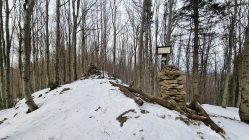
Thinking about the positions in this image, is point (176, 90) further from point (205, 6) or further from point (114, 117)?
point (205, 6)

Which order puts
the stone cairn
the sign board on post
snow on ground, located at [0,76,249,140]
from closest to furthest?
snow on ground, located at [0,76,249,140] → the stone cairn → the sign board on post

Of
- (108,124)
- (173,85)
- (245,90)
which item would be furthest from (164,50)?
(108,124)

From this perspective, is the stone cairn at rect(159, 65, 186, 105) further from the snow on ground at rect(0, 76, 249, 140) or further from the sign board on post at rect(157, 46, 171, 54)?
the snow on ground at rect(0, 76, 249, 140)

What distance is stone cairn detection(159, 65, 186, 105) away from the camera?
7.74 metres

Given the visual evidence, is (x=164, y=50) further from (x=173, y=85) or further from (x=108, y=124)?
Answer: (x=108, y=124)

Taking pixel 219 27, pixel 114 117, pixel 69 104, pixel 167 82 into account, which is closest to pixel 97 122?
pixel 114 117

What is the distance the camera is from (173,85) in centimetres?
781

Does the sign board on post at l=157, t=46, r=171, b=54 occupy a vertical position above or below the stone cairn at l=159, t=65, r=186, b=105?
above

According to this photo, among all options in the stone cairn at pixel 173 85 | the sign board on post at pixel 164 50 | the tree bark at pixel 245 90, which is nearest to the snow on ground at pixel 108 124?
the tree bark at pixel 245 90

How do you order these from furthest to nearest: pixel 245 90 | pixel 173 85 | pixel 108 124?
pixel 245 90 → pixel 173 85 → pixel 108 124

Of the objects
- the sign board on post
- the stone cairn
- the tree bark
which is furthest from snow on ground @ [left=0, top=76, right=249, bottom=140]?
the sign board on post

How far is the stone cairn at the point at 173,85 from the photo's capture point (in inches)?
305

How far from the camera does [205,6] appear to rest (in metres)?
12.1

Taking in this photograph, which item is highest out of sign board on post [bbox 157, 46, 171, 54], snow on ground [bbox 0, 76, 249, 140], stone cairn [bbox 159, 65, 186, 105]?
sign board on post [bbox 157, 46, 171, 54]
